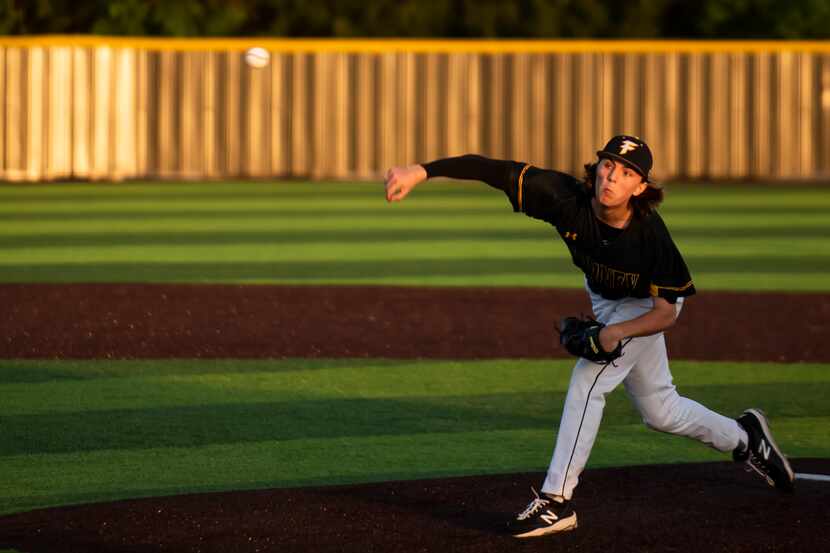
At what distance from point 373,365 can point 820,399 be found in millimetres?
2671

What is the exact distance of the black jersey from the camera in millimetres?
5719

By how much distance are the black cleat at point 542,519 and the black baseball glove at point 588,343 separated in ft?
1.79

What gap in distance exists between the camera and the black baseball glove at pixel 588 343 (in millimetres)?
5711

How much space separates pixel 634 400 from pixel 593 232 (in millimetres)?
774

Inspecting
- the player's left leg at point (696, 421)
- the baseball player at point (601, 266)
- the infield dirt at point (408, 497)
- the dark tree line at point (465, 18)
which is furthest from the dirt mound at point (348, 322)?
the dark tree line at point (465, 18)

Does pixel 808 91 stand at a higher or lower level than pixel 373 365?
higher

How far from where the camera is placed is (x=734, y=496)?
6395mm

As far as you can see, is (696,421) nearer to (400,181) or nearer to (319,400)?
(400,181)

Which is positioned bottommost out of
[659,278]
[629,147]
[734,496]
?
[734,496]

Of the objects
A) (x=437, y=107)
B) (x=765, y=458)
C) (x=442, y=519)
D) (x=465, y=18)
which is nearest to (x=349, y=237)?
(x=437, y=107)

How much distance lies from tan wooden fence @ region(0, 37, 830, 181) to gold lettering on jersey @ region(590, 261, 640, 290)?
1970 centimetres

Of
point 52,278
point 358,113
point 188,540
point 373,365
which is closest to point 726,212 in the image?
point 358,113

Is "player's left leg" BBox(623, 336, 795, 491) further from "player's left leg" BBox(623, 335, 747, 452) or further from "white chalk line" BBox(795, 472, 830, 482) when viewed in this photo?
"white chalk line" BBox(795, 472, 830, 482)

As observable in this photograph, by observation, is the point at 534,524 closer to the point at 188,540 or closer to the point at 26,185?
the point at 188,540
